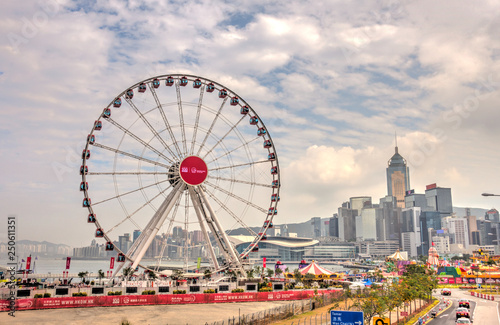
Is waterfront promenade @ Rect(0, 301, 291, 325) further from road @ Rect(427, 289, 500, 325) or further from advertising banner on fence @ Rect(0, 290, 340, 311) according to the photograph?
road @ Rect(427, 289, 500, 325)

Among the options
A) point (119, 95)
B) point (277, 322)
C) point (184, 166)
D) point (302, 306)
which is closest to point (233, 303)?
point (302, 306)

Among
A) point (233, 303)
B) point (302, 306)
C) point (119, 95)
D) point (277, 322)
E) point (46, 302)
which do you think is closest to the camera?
point (277, 322)

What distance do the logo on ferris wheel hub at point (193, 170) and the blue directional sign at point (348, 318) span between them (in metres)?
49.4

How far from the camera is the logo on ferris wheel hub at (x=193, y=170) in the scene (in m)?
71.1

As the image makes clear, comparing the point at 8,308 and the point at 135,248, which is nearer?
the point at 8,308

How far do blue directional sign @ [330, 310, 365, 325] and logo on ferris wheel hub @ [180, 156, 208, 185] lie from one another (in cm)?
4945

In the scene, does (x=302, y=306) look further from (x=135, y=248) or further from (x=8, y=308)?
(x=8, y=308)

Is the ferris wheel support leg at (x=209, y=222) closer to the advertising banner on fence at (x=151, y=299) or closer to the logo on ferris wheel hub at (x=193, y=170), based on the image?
the logo on ferris wheel hub at (x=193, y=170)

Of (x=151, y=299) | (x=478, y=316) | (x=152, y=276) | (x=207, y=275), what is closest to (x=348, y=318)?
(x=151, y=299)

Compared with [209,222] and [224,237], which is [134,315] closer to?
[209,222]

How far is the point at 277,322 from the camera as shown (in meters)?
48.4

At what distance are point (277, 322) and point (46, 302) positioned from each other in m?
26.6

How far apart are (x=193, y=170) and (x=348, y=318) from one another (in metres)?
50.6

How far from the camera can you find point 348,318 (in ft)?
77.0
